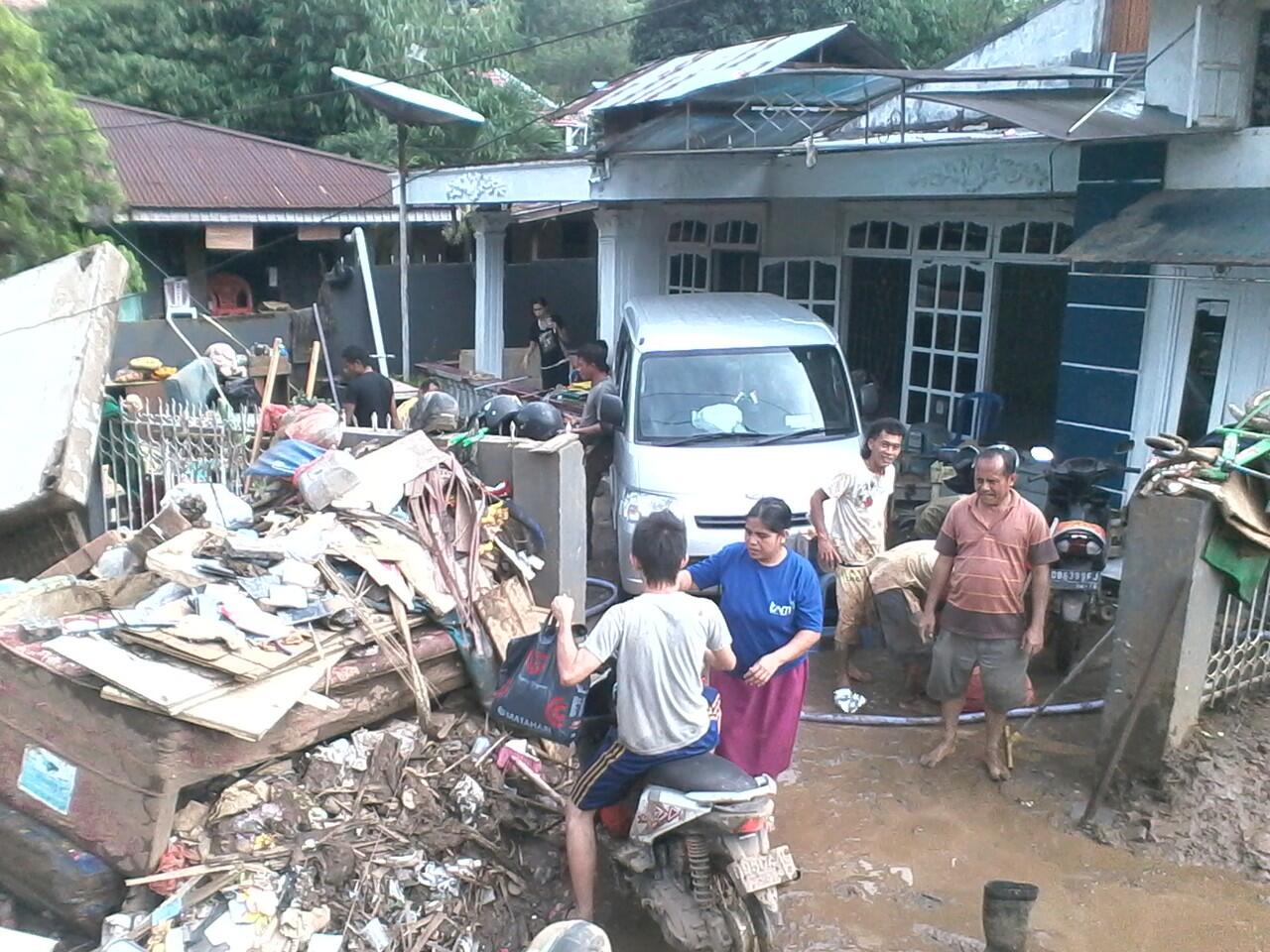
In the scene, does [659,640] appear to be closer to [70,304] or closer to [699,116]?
[70,304]

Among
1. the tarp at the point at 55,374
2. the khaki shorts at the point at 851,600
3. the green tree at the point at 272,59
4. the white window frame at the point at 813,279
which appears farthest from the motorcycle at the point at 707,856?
the green tree at the point at 272,59

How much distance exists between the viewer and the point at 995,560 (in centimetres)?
517

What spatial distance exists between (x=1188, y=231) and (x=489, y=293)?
10916 mm

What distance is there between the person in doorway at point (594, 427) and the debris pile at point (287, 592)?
2.29 meters

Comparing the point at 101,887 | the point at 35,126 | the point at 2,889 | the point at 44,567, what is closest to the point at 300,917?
the point at 101,887

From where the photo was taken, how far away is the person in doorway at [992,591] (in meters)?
5.16

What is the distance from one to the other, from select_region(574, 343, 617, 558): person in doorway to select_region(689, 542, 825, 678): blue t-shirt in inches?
133

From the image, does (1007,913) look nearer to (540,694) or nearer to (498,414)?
(540,694)

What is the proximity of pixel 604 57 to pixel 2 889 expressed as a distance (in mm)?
40319

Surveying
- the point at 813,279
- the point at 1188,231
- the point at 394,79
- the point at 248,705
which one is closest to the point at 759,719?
the point at 248,705

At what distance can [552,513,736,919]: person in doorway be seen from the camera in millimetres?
3689

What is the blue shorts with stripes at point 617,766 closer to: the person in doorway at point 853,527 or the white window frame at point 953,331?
the person in doorway at point 853,527

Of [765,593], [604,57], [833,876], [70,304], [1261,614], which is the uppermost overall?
[604,57]

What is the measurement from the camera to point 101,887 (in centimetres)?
411
